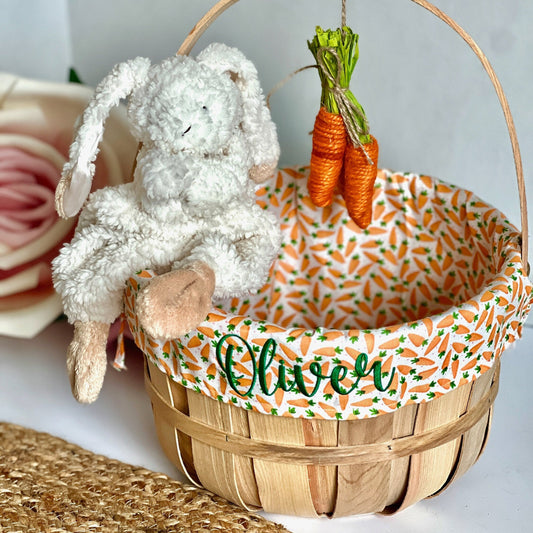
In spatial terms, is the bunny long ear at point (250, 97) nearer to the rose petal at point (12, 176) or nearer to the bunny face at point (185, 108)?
the bunny face at point (185, 108)

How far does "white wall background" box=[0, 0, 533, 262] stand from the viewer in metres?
1.09

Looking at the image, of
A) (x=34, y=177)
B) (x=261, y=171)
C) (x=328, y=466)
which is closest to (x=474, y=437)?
(x=328, y=466)

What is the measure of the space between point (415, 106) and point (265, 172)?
38 centimetres

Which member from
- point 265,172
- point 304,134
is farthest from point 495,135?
point 265,172

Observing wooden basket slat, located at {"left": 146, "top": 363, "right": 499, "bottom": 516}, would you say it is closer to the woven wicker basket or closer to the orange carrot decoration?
the woven wicker basket

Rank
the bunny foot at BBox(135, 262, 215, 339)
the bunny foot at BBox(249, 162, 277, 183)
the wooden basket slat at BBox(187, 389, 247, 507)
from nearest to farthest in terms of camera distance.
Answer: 1. the bunny foot at BBox(135, 262, 215, 339)
2. the wooden basket slat at BBox(187, 389, 247, 507)
3. the bunny foot at BBox(249, 162, 277, 183)

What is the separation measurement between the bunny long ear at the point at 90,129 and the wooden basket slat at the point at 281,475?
0.96 ft

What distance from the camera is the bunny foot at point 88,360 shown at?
2.62 ft

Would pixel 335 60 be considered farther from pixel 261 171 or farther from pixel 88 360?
pixel 88 360

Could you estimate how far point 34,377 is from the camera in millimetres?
1127

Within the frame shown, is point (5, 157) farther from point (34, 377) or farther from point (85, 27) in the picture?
point (85, 27)

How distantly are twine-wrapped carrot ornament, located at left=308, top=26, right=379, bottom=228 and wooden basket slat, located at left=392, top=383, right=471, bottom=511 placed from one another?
0.28 m

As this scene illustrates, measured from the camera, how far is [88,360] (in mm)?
802

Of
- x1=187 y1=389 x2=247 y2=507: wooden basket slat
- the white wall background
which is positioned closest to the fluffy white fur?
x1=187 y1=389 x2=247 y2=507: wooden basket slat
